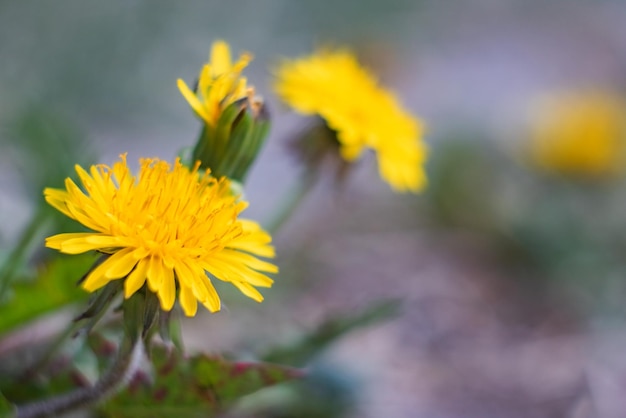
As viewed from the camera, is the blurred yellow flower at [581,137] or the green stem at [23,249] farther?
the blurred yellow flower at [581,137]

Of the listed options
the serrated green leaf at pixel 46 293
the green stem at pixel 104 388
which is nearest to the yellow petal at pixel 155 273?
the green stem at pixel 104 388

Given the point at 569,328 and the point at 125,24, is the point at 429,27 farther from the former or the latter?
the point at 569,328

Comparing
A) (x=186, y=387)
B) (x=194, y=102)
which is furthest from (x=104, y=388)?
(x=194, y=102)

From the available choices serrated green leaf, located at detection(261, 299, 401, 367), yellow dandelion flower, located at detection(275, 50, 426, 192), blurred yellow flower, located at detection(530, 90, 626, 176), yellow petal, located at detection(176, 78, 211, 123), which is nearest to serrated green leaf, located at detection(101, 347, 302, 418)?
serrated green leaf, located at detection(261, 299, 401, 367)

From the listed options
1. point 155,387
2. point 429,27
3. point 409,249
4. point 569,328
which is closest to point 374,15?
point 429,27

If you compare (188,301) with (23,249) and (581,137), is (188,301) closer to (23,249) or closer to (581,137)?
(23,249)

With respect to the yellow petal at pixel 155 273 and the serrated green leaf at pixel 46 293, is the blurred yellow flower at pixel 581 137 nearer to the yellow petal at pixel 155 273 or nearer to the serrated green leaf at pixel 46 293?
the serrated green leaf at pixel 46 293
